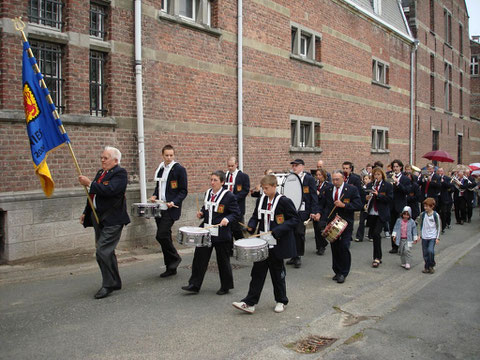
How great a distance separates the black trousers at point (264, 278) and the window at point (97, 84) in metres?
5.87

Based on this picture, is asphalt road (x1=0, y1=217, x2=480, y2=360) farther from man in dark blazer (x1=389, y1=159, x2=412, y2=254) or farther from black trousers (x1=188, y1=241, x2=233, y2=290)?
man in dark blazer (x1=389, y1=159, x2=412, y2=254)

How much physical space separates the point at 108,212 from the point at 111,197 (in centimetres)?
22

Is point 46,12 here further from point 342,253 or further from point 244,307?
point 342,253

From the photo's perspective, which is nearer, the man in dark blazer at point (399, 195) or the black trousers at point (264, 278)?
the black trousers at point (264, 278)

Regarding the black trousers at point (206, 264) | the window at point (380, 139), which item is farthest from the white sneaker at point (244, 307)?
the window at point (380, 139)

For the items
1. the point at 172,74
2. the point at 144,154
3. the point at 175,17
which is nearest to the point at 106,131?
the point at 144,154

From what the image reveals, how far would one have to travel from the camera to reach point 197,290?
272 inches

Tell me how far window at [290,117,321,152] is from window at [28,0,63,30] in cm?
889

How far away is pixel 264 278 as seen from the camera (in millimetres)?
6188

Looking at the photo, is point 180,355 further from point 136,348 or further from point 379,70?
point 379,70

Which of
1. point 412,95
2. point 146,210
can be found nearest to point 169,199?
point 146,210

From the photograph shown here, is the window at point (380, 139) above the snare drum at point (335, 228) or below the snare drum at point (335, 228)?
above

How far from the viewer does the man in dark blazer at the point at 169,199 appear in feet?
25.2

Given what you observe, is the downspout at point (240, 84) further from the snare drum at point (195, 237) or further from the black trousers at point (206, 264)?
the snare drum at point (195, 237)
